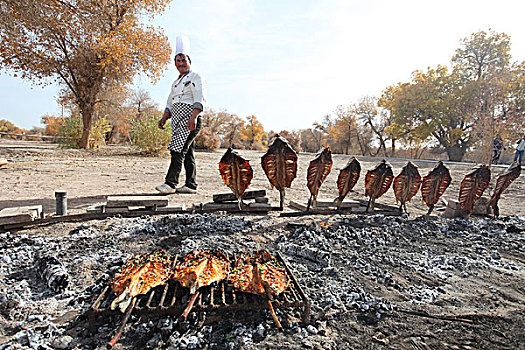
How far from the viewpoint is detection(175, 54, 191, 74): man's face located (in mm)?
5000

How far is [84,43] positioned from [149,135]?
6005mm

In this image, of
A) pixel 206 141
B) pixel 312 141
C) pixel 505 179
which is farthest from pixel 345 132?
pixel 505 179

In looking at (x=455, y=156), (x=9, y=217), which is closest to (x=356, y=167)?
(x=9, y=217)

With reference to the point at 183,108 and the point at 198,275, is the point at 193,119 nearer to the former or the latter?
the point at 183,108

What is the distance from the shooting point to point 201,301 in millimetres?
1953

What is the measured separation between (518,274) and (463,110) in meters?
26.0

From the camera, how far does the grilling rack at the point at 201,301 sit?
183cm

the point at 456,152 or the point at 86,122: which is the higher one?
the point at 86,122

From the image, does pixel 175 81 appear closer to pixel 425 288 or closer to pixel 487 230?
pixel 425 288

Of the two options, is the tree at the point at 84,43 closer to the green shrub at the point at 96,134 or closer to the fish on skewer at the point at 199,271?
the green shrub at the point at 96,134

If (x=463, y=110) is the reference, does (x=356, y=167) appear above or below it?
below

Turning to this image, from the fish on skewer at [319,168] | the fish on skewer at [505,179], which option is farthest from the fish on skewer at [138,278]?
the fish on skewer at [505,179]

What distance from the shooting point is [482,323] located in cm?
211

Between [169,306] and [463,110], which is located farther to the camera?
[463,110]
